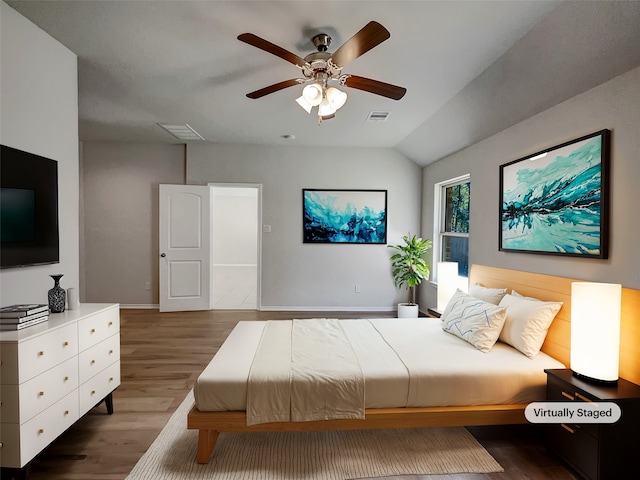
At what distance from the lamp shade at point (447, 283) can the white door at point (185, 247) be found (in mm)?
3549

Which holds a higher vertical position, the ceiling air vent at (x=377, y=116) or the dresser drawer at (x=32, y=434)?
the ceiling air vent at (x=377, y=116)

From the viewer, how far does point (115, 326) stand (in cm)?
234

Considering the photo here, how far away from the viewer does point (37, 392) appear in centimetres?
164

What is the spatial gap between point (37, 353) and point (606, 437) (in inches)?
114

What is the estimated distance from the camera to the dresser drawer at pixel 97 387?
2.01 m

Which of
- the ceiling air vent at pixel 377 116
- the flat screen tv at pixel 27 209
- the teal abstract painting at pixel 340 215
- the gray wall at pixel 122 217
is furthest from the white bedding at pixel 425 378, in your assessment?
the gray wall at pixel 122 217

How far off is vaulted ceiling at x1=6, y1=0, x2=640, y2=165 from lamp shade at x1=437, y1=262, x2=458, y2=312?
58.6 inches

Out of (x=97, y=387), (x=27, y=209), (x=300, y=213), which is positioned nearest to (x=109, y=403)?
(x=97, y=387)

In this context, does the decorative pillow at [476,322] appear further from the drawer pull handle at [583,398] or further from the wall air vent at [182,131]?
the wall air vent at [182,131]

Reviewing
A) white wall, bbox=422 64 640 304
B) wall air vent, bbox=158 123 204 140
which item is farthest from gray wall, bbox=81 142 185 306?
white wall, bbox=422 64 640 304

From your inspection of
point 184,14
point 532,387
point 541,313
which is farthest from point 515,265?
point 184,14

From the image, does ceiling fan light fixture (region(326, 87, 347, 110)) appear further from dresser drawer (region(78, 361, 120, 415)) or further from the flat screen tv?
dresser drawer (region(78, 361, 120, 415))

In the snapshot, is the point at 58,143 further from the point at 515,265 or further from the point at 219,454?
the point at 515,265

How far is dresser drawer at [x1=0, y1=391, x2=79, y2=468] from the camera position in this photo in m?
1.54
